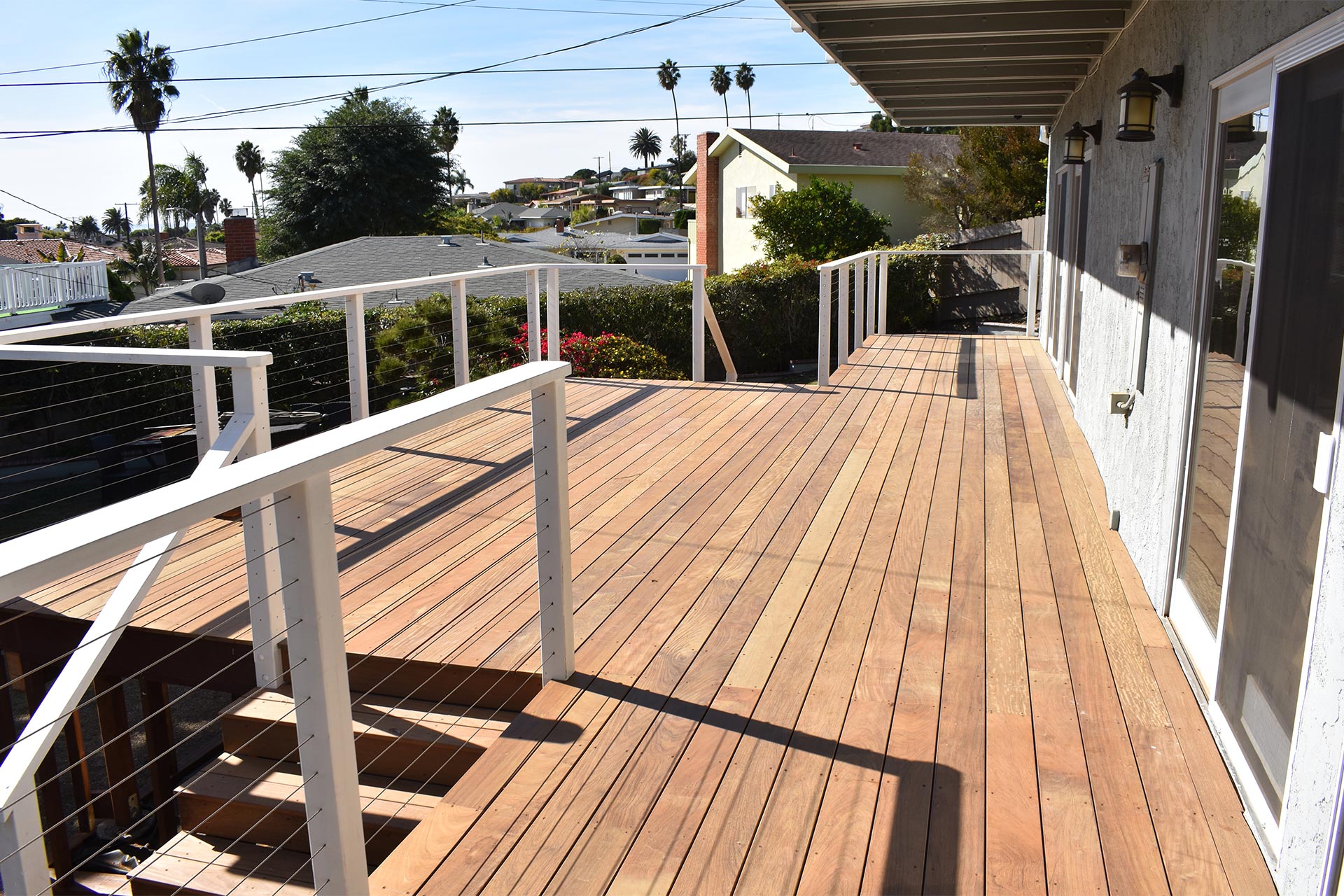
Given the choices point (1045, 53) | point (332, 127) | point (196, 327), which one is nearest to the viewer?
point (196, 327)

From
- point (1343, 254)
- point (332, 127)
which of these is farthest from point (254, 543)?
point (332, 127)

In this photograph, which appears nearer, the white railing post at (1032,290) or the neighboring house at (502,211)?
the white railing post at (1032,290)

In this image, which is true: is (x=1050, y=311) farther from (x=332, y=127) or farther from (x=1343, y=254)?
(x=332, y=127)

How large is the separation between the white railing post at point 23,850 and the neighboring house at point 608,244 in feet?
86.1

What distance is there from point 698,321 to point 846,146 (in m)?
18.2

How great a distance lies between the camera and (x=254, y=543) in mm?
2994

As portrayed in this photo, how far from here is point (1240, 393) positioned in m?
2.70

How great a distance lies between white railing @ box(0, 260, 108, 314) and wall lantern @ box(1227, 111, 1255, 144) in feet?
75.8

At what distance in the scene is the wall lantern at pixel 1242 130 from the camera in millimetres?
2737

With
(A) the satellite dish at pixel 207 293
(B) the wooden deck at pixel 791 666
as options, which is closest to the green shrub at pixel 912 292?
(A) the satellite dish at pixel 207 293

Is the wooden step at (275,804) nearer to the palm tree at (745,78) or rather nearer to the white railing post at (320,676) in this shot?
the white railing post at (320,676)

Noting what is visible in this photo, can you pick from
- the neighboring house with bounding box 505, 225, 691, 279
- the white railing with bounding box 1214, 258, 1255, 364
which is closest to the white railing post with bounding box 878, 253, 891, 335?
the white railing with bounding box 1214, 258, 1255, 364

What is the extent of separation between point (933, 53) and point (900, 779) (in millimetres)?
5368

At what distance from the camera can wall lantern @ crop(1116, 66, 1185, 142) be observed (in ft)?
12.6
